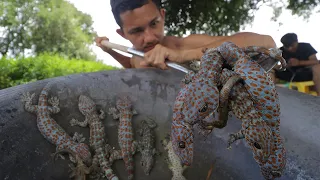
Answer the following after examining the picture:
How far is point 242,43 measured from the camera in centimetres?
167

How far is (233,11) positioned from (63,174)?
4.30m

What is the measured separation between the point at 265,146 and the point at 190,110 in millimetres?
158

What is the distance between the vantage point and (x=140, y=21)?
6.20ft

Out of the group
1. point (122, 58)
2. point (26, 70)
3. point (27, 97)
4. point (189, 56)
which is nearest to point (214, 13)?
point (122, 58)

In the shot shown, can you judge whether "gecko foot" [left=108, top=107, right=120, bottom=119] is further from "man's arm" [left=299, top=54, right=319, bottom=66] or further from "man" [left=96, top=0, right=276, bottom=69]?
"man's arm" [left=299, top=54, right=319, bottom=66]

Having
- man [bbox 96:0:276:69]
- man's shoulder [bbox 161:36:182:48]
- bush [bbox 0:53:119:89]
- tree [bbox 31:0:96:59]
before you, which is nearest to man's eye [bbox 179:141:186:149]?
man [bbox 96:0:276:69]

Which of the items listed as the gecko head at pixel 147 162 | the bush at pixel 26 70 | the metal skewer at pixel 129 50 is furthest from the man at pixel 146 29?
the bush at pixel 26 70

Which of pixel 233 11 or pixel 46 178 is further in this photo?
pixel 233 11

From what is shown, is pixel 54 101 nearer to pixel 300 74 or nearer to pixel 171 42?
pixel 171 42

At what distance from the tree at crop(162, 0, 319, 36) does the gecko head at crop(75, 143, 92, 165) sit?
344 cm

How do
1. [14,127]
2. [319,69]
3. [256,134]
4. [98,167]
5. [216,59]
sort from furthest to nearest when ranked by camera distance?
[319,69] < [98,167] < [14,127] < [216,59] < [256,134]

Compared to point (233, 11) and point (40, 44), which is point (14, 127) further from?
point (40, 44)

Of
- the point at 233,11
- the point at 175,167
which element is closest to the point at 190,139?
the point at 175,167

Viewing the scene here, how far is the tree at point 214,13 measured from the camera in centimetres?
452
